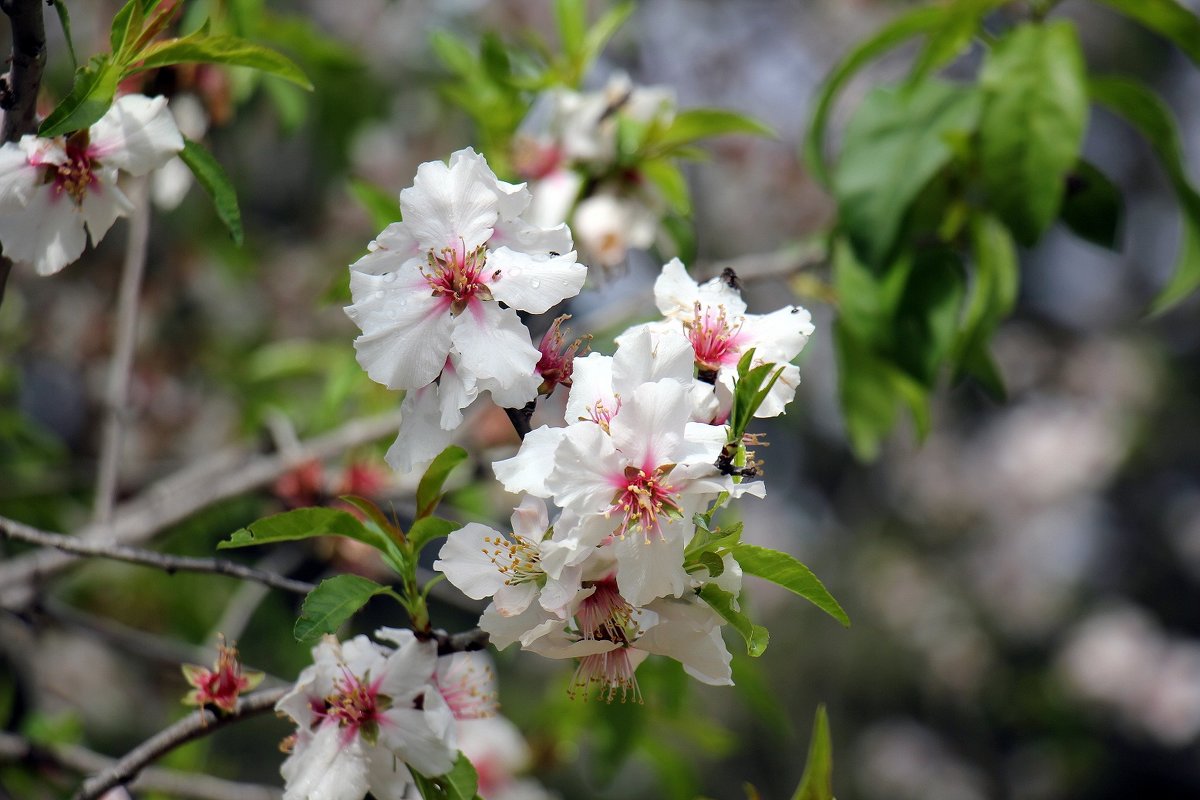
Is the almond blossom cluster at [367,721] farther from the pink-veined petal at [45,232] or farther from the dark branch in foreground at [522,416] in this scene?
the pink-veined petal at [45,232]

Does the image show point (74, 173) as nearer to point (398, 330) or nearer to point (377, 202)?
point (398, 330)

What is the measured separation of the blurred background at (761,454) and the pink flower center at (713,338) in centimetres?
48

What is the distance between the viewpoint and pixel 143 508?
1.54 meters

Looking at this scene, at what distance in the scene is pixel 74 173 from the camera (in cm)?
76

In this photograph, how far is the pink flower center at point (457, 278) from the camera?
0.71 meters

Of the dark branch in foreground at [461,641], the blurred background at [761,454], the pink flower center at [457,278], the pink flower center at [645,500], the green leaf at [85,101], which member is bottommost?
the blurred background at [761,454]

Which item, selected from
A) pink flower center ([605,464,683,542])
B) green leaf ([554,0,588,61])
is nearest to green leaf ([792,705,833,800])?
pink flower center ([605,464,683,542])

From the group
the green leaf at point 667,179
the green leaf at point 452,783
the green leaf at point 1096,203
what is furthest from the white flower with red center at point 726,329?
the green leaf at point 1096,203

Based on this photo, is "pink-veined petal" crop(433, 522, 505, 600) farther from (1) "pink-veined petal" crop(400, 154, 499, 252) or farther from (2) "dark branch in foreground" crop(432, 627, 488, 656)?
(1) "pink-veined petal" crop(400, 154, 499, 252)

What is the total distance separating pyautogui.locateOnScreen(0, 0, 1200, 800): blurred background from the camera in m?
1.67

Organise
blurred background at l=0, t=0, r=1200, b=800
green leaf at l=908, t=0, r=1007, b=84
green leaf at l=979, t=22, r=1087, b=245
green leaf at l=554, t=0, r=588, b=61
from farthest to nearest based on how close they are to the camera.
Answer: blurred background at l=0, t=0, r=1200, b=800
green leaf at l=554, t=0, r=588, b=61
green leaf at l=908, t=0, r=1007, b=84
green leaf at l=979, t=22, r=1087, b=245

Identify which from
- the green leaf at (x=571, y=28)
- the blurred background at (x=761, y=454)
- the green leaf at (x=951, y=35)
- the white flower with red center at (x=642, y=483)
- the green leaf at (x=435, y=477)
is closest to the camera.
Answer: the white flower with red center at (x=642, y=483)

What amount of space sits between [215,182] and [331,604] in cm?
36

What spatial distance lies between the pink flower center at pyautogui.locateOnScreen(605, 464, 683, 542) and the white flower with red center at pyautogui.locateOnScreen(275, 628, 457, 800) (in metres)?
0.22
